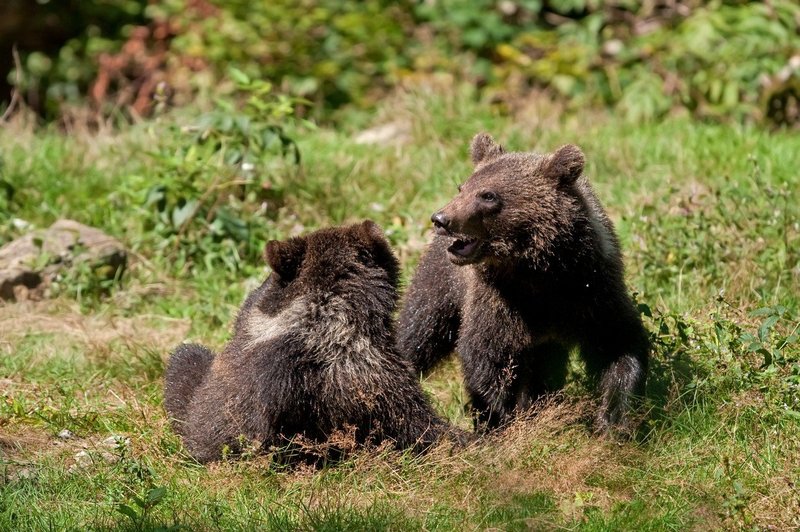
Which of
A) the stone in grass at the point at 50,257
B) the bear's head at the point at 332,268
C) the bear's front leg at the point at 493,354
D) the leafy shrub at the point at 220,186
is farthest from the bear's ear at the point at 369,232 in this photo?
the stone in grass at the point at 50,257

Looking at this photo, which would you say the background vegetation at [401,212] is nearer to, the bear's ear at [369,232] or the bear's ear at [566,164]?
the bear's ear at [566,164]

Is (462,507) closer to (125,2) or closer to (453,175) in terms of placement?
(453,175)

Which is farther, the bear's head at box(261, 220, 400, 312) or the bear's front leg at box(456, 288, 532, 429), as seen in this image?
the bear's front leg at box(456, 288, 532, 429)

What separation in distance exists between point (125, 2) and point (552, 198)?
11906mm

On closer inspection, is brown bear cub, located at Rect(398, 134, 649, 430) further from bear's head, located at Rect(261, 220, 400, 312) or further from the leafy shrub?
the leafy shrub

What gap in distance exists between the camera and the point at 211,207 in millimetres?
8680

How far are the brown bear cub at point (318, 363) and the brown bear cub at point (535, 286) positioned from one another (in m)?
0.48

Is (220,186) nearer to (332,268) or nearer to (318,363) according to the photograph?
(332,268)

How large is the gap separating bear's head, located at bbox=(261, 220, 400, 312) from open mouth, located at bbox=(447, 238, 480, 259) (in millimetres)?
345

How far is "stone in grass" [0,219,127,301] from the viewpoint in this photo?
26.9 feet

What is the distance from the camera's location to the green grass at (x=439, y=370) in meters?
5.08

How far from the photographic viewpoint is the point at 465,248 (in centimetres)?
597

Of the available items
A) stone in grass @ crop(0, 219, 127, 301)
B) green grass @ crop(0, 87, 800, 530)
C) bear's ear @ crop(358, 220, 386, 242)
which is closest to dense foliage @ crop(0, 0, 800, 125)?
green grass @ crop(0, 87, 800, 530)

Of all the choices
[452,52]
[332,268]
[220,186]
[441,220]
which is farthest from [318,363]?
[452,52]
